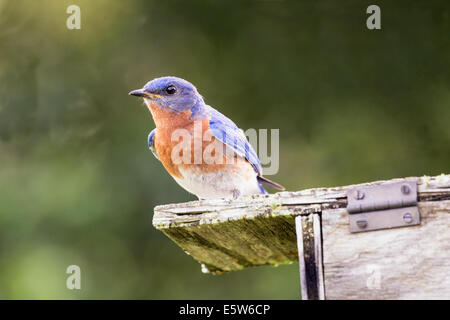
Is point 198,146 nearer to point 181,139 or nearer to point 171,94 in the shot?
point 181,139

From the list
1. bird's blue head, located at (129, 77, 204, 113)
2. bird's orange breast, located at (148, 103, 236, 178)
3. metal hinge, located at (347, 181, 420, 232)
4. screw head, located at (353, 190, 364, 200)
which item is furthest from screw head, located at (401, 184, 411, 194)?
bird's blue head, located at (129, 77, 204, 113)

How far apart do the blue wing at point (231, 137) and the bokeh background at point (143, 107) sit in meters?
2.43

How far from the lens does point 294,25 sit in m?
7.98

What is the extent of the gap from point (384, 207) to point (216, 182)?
143cm

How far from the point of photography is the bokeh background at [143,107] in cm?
692

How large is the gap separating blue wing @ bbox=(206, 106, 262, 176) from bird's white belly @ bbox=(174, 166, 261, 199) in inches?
→ 5.1

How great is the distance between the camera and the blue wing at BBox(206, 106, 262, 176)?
4350 millimetres

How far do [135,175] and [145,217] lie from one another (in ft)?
1.42

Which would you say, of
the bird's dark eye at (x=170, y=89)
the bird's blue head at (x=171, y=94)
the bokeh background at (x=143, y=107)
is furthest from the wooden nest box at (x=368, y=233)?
the bokeh background at (x=143, y=107)

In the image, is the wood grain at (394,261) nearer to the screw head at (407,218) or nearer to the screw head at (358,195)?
the screw head at (407,218)

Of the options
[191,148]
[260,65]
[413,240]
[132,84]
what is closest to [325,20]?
[260,65]
